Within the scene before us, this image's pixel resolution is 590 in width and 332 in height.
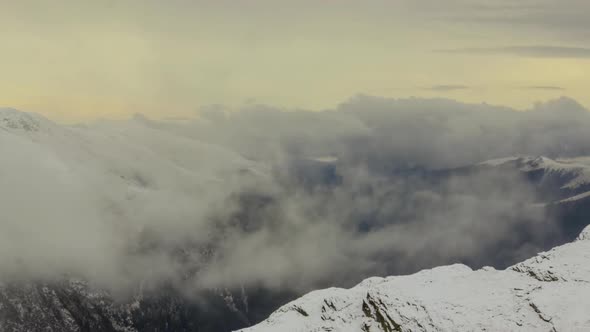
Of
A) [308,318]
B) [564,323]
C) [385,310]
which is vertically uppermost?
[564,323]

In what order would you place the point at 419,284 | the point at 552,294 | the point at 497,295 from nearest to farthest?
the point at 552,294 → the point at 497,295 → the point at 419,284

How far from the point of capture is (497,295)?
108688mm

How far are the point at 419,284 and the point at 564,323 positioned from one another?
3103 centimetres

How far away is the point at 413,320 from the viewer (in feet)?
351

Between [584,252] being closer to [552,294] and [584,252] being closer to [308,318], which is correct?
[552,294]

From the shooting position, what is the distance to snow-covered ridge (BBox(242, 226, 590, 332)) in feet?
322

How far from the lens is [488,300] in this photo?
4245 inches

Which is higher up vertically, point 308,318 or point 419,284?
point 419,284

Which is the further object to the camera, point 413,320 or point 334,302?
point 334,302

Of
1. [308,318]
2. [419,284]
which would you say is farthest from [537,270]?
[308,318]

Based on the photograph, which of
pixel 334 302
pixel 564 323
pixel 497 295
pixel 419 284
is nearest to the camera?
pixel 564 323

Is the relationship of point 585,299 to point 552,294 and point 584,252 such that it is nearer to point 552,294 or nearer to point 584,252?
point 552,294

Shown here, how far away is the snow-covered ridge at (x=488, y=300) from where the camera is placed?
98.0 m

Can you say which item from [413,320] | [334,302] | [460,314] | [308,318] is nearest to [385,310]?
[413,320]
